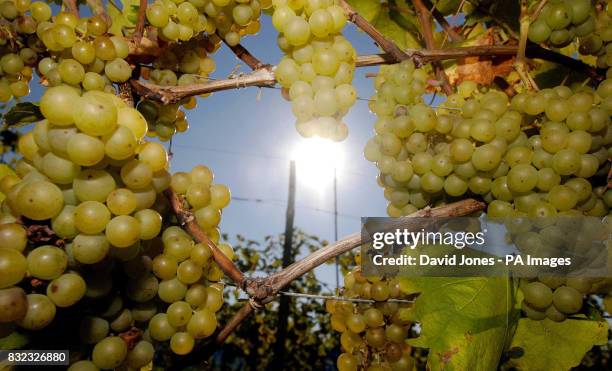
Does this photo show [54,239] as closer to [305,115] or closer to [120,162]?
[120,162]

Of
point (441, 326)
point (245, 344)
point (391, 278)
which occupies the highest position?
point (391, 278)

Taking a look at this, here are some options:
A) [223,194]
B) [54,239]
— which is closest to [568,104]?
[223,194]

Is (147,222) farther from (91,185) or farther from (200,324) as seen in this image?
(200,324)

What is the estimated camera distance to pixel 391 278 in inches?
52.6

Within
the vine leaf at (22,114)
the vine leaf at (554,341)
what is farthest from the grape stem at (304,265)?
the vine leaf at (22,114)

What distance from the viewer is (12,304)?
26.2 inches

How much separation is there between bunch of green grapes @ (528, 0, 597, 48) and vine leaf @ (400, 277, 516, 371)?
0.65 metres

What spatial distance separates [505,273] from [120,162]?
884 millimetres

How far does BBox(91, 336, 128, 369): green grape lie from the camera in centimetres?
81

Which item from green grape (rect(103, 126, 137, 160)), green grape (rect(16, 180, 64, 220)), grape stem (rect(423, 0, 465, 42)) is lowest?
green grape (rect(16, 180, 64, 220))

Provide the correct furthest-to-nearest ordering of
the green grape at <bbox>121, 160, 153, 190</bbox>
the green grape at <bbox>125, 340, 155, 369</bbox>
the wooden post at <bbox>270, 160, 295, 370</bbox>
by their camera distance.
→ 1. the wooden post at <bbox>270, 160, 295, 370</bbox>
2. the green grape at <bbox>125, 340, 155, 369</bbox>
3. the green grape at <bbox>121, 160, 153, 190</bbox>

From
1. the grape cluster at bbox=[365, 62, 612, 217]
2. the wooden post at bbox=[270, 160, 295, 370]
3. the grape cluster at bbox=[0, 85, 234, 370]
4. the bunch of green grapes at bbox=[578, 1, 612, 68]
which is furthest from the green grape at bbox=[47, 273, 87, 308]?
the wooden post at bbox=[270, 160, 295, 370]

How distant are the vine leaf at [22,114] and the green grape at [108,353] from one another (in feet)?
2.08

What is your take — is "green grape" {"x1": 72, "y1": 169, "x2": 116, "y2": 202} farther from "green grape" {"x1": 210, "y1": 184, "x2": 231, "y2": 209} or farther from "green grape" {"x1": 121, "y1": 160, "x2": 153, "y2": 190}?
"green grape" {"x1": 210, "y1": 184, "x2": 231, "y2": 209}
